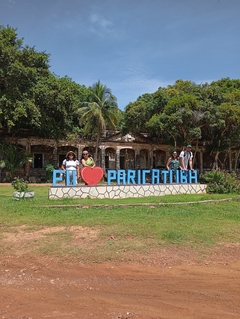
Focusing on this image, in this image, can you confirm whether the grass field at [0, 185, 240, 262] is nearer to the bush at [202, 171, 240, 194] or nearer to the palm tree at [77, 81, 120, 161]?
the bush at [202, 171, 240, 194]

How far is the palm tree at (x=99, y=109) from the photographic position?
25.5 meters

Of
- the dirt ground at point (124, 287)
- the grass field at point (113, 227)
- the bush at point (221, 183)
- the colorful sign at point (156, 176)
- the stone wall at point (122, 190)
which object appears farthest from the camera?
the bush at point (221, 183)

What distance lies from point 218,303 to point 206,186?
10.3m

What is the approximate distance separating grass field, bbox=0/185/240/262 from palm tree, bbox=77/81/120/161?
16706 mm

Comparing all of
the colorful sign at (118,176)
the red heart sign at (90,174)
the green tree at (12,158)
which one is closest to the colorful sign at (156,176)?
the colorful sign at (118,176)

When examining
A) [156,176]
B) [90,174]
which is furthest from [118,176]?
[156,176]

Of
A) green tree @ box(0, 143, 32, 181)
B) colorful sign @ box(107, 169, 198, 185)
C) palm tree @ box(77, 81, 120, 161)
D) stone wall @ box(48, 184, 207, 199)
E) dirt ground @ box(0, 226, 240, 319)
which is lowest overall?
dirt ground @ box(0, 226, 240, 319)

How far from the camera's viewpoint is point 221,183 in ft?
43.3

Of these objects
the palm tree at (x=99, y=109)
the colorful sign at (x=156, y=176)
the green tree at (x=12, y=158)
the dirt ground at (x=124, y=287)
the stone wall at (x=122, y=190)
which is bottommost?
the dirt ground at (x=124, y=287)

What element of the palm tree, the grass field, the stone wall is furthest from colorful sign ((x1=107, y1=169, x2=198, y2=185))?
the palm tree

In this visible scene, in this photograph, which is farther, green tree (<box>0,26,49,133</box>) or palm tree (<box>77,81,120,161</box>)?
palm tree (<box>77,81,120,161</box>)

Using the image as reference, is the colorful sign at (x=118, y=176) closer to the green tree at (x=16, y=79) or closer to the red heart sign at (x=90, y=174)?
the red heart sign at (x=90, y=174)

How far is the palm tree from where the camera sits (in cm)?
2545

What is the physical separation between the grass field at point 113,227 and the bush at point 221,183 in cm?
355
